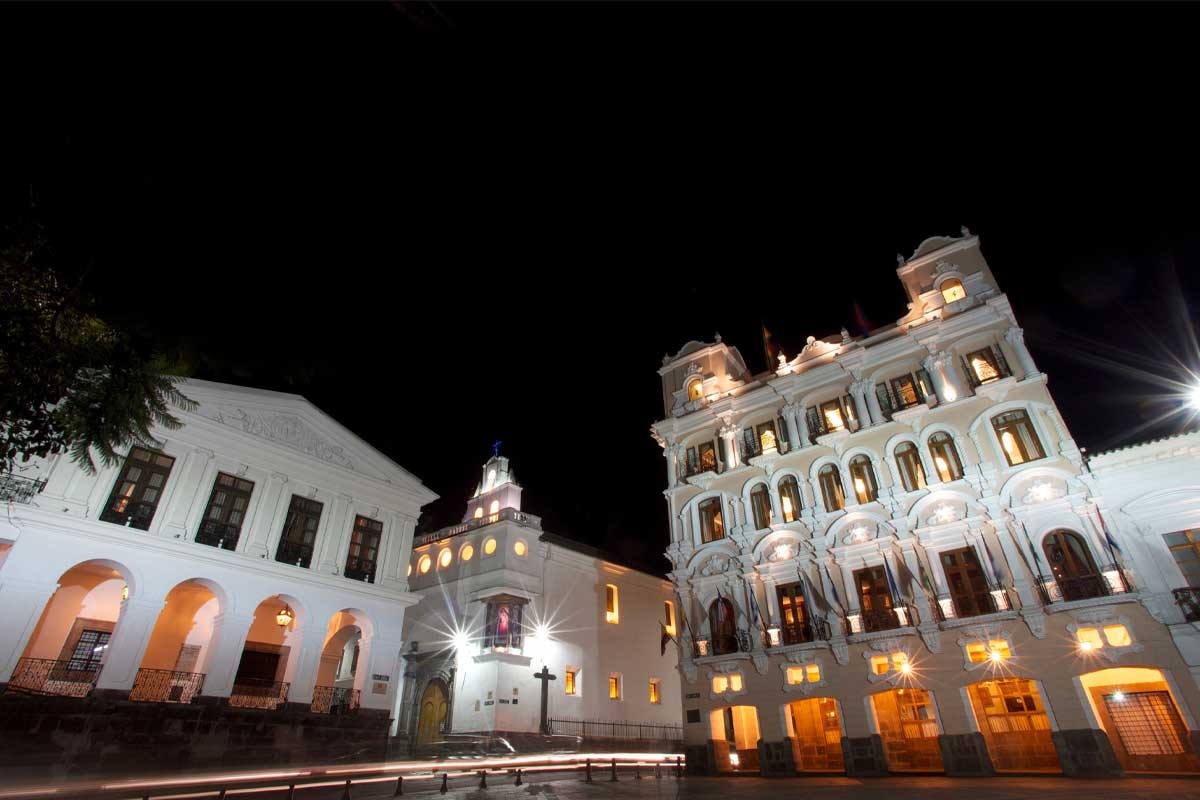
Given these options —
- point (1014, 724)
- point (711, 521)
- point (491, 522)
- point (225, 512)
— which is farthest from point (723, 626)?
point (225, 512)

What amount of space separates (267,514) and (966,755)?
25595 mm

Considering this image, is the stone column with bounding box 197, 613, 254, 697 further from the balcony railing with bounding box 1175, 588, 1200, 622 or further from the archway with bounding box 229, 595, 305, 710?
the balcony railing with bounding box 1175, 588, 1200, 622

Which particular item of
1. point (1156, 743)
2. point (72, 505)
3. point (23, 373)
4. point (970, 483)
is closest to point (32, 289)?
point (23, 373)

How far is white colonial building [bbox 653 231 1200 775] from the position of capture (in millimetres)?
16922

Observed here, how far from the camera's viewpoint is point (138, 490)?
19078 millimetres

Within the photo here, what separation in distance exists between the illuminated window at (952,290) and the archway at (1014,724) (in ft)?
49.9

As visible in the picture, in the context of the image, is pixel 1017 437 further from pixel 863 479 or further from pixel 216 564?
pixel 216 564

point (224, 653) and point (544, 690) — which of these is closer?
point (224, 653)

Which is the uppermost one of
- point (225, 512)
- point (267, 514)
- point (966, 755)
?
point (267, 514)

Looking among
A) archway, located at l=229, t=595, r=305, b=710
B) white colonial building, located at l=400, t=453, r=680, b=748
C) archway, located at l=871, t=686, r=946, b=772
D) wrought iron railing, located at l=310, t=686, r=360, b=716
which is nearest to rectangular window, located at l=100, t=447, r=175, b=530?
archway, located at l=229, t=595, r=305, b=710

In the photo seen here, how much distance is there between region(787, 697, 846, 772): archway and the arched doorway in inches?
663

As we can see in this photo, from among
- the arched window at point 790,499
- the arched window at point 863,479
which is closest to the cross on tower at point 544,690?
the arched window at point 790,499

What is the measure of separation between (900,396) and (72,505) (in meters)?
30.3

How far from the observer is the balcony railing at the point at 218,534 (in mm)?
19969
